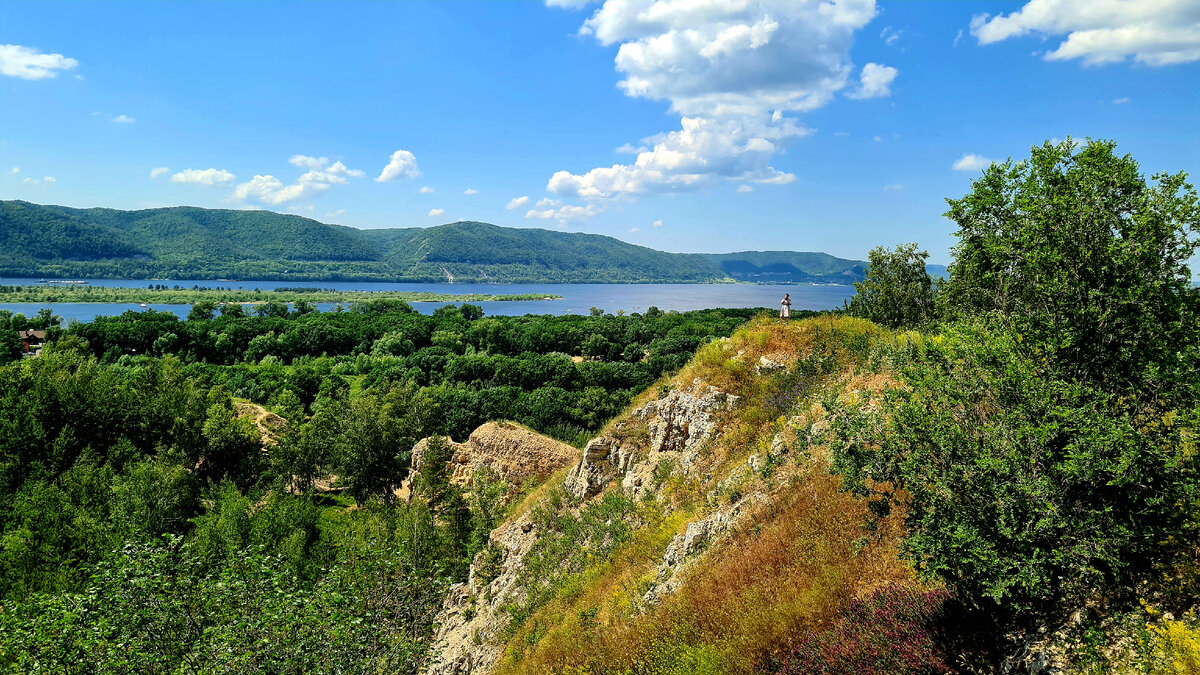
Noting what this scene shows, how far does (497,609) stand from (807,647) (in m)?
12.5

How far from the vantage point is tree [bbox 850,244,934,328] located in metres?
29.8

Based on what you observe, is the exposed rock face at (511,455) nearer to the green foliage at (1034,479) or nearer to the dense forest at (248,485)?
the dense forest at (248,485)

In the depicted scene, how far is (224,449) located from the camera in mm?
42531

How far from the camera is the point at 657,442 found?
1859cm

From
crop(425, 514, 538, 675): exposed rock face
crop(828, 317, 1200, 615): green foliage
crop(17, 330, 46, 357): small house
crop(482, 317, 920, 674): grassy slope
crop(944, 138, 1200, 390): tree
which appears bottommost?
crop(425, 514, 538, 675): exposed rock face

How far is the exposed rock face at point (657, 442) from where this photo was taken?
56.8ft

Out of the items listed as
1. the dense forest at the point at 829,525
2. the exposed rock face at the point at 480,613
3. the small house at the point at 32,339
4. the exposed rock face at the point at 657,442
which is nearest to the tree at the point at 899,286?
the dense forest at the point at 829,525

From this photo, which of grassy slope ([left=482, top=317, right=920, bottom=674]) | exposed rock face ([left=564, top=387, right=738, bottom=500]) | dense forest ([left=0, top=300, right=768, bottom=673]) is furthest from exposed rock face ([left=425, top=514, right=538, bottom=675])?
exposed rock face ([left=564, top=387, right=738, bottom=500])

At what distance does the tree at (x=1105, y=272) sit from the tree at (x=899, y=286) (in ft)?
79.6

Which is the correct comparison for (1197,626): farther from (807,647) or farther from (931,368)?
(807,647)

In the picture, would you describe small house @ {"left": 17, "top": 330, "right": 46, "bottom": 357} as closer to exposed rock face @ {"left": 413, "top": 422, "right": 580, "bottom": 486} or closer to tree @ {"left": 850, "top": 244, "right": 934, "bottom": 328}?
exposed rock face @ {"left": 413, "top": 422, "right": 580, "bottom": 486}

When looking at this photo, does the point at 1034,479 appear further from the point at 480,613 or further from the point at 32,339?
the point at 32,339

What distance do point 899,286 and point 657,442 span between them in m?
19.8

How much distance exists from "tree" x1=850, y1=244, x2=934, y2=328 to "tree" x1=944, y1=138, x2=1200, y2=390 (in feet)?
79.6
